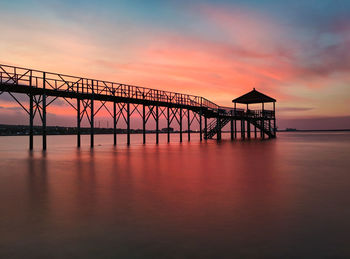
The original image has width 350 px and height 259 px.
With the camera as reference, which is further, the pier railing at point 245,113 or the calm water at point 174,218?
the pier railing at point 245,113

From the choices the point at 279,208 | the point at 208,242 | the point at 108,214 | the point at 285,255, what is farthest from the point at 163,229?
the point at 279,208

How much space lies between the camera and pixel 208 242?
13.6 feet

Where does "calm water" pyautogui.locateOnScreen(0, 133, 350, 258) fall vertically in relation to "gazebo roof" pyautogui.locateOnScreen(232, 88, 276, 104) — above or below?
below

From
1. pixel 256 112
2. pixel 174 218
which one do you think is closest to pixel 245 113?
pixel 256 112

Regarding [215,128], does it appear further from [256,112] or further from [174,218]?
[174,218]

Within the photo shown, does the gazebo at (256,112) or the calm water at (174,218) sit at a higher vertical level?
the gazebo at (256,112)

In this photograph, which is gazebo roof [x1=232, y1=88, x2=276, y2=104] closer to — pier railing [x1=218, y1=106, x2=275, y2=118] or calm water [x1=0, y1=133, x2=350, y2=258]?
pier railing [x1=218, y1=106, x2=275, y2=118]

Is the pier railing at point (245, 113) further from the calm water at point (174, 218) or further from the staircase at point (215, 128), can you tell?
the calm water at point (174, 218)

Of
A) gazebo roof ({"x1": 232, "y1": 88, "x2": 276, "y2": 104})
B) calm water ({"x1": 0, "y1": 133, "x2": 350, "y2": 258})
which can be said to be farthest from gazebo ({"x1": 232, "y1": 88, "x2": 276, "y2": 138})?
calm water ({"x1": 0, "y1": 133, "x2": 350, "y2": 258})

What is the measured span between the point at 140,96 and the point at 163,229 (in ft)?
100

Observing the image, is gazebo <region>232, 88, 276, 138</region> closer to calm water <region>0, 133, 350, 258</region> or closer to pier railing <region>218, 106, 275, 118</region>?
pier railing <region>218, 106, 275, 118</region>

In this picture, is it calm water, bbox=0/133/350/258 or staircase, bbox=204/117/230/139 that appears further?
staircase, bbox=204/117/230/139

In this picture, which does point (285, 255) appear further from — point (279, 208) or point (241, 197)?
point (241, 197)

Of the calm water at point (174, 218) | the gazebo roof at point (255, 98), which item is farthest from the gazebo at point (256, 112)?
the calm water at point (174, 218)
